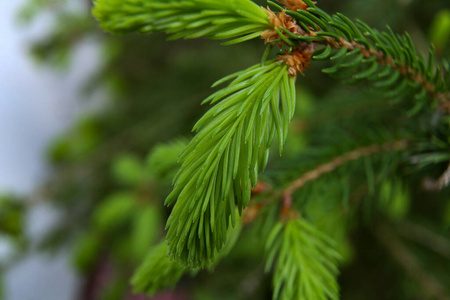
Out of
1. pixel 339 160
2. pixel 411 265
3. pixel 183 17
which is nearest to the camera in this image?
pixel 183 17

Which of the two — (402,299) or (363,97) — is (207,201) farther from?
(402,299)

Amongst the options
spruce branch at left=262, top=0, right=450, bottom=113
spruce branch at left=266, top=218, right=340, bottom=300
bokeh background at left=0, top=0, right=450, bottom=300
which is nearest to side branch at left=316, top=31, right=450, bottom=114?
spruce branch at left=262, top=0, right=450, bottom=113

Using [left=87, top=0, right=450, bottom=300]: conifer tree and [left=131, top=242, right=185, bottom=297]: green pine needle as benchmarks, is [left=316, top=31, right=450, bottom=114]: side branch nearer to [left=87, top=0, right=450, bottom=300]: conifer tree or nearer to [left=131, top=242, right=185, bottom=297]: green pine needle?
[left=87, top=0, right=450, bottom=300]: conifer tree

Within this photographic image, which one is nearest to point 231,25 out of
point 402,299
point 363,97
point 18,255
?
point 363,97

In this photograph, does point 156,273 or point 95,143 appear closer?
point 156,273

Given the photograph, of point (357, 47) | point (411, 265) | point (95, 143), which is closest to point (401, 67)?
point (357, 47)

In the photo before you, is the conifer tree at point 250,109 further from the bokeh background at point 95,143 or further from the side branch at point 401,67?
the bokeh background at point 95,143

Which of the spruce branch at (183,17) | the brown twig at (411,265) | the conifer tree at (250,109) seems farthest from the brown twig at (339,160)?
the brown twig at (411,265)

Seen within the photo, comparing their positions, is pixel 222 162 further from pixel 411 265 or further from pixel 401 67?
pixel 411 265
